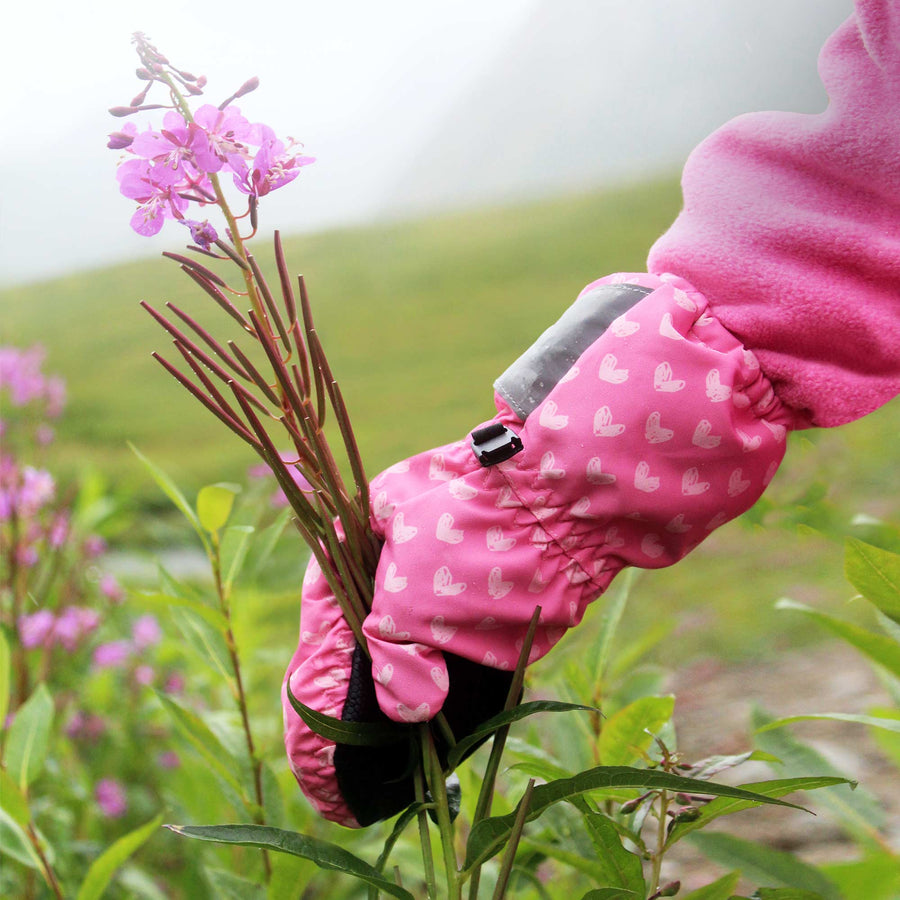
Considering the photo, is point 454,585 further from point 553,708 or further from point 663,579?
point 663,579

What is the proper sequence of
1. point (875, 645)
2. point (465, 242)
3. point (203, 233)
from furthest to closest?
point (465, 242) → point (875, 645) → point (203, 233)

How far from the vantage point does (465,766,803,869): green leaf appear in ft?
1.04

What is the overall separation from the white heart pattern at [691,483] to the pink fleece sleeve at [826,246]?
58mm

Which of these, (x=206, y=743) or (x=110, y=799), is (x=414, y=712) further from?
(x=110, y=799)

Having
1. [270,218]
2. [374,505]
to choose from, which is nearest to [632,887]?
[374,505]

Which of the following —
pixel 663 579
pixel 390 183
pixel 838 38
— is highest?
pixel 838 38

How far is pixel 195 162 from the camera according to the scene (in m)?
0.32

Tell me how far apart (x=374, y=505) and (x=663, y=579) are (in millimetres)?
1308

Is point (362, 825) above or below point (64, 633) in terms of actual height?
above

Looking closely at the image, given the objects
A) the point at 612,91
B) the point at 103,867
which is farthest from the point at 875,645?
the point at 612,91

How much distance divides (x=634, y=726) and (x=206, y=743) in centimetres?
23

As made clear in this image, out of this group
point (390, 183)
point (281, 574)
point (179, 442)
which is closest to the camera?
point (281, 574)

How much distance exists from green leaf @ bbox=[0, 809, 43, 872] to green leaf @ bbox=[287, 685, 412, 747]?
0.81 ft

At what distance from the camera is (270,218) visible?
14.4 inches
